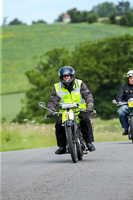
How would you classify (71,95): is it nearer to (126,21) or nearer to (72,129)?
(72,129)

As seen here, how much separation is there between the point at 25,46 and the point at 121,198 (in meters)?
93.2

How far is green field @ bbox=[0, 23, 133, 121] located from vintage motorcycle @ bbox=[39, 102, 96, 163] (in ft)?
196

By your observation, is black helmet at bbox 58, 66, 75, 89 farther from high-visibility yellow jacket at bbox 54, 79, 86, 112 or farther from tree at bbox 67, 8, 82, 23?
tree at bbox 67, 8, 82, 23

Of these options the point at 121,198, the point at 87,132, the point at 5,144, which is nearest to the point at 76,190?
the point at 121,198

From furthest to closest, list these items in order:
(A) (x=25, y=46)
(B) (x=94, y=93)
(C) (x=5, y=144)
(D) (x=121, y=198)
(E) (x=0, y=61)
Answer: (A) (x=25, y=46) → (E) (x=0, y=61) → (B) (x=94, y=93) → (C) (x=5, y=144) → (D) (x=121, y=198)

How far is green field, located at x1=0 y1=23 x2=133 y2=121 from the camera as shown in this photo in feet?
258

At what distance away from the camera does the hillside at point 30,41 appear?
84375mm

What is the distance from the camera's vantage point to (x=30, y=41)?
99.9 metres

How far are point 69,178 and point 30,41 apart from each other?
306ft

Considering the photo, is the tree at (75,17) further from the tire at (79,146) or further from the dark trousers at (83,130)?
the tire at (79,146)

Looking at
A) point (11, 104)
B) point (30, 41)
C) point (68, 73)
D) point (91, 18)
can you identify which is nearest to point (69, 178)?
point (68, 73)

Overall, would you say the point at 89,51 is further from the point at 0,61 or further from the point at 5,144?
the point at 5,144

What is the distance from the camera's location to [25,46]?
3858 inches

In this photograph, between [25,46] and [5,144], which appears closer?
[5,144]
